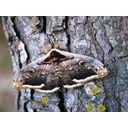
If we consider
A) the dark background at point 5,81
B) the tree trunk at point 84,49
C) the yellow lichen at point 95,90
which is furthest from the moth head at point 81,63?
the dark background at point 5,81

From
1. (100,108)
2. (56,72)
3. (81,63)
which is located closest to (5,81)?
(56,72)

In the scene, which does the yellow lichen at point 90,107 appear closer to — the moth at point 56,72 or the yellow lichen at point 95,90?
the yellow lichen at point 95,90

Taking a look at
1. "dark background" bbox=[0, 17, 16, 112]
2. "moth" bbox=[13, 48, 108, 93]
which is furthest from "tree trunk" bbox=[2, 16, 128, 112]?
"dark background" bbox=[0, 17, 16, 112]

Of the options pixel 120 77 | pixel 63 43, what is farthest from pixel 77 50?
pixel 120 77

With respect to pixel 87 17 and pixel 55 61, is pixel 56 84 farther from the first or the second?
pixel 87 17

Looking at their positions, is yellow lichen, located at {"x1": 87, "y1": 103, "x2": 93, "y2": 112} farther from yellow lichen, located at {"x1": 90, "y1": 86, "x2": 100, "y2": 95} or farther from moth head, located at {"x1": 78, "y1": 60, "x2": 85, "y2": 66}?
moth head, located at {"x1": 78, "y1": 60, "x2": 85, "y2": 66}

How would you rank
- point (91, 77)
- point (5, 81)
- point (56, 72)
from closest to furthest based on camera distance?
1. point (91, 77)
2. point (56, 72)
3. point (5, 81)

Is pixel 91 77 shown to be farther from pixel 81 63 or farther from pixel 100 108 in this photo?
pixel 100 108
